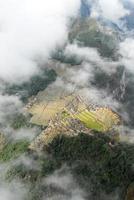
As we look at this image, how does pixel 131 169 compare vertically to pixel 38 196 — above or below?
above

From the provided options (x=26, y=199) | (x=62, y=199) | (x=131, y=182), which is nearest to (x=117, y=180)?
(x=131, y=182)

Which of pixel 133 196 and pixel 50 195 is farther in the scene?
pixel 50 195

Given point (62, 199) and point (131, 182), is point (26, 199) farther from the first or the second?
point (131, 182)

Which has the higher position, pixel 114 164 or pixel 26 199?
pixel 114 164

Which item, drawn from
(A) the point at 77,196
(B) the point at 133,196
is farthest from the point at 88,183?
(B) the point at 133,196

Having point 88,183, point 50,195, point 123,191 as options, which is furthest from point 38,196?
point 123,191

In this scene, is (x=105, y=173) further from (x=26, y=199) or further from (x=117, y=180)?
(x=26, y=199)

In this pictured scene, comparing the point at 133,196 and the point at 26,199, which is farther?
the point at 26,199
